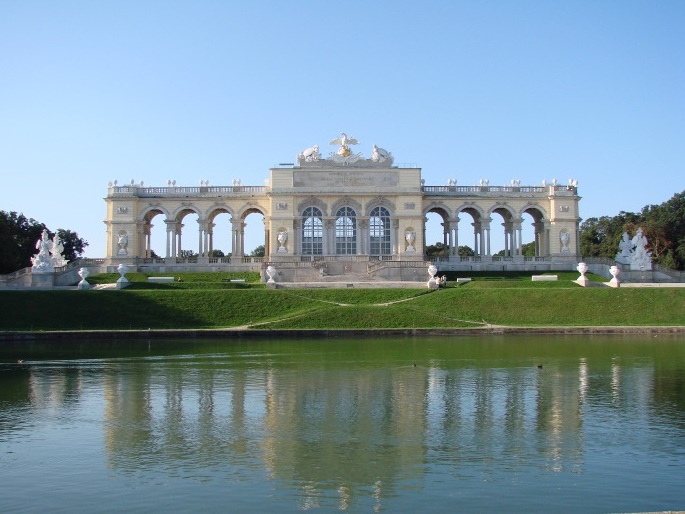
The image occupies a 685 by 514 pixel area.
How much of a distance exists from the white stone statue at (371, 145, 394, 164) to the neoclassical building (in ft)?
0.29

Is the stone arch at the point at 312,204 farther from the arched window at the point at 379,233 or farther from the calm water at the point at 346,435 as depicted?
the calm water at the point at 346,435

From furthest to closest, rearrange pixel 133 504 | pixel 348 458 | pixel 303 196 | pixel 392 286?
pixel 303 196 < pixel 392 286 < pixel 348 458 < pixel 133 504

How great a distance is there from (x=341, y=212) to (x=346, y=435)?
52240 mm

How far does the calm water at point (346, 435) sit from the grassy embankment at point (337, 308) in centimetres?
1331

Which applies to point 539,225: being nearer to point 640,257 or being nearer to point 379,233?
point 640,257

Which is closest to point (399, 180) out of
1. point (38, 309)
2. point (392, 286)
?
point (392, 286)

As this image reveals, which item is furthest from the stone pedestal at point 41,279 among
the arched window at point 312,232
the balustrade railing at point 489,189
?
the balustrade railing at point 489,189

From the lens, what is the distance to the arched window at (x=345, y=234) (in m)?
67.5

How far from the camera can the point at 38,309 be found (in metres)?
43.1

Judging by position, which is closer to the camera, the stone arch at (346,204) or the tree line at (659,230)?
the stone arch at (346,204)

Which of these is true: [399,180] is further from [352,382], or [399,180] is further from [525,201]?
[352,382]

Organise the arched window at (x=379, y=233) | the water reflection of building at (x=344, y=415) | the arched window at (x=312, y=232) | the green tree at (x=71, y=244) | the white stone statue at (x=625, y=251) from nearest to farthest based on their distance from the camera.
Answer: the water reflection of building at (x=344, y=415) < the white stone statue at (x=625, y=251) < the arched window at (x=312, y=232) < the arched window at (x=379, y=233) < the green tree at (x=71, y=244)

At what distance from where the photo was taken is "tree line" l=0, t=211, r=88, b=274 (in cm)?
6538

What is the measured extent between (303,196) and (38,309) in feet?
93.4
